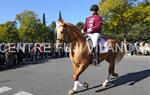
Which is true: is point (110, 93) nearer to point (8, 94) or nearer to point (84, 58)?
point (84, 58)

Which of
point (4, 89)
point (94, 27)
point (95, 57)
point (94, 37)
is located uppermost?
point (94, 27)

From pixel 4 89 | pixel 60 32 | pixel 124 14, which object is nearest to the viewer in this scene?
pixel 60 32

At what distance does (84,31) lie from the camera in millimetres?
11531

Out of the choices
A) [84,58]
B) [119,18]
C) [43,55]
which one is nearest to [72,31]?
[84,58]

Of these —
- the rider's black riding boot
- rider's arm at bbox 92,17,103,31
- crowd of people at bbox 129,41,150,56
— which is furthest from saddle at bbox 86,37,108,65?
crowd of people at bbox 129,41,150,56

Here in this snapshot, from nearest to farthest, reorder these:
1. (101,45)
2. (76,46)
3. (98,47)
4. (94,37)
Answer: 1. (76,46)
2. (94,37)
3. (98,47)
4. (101,45)

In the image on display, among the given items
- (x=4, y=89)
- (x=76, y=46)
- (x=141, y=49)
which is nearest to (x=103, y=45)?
(x=76, y=46)

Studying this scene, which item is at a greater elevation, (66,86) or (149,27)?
(149,27)

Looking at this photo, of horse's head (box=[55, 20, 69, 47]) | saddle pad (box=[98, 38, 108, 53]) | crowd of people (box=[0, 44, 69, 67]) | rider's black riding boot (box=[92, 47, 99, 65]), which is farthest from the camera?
crowd of people (box=[0, 44, 69, 67])

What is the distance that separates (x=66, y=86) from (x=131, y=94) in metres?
2.71

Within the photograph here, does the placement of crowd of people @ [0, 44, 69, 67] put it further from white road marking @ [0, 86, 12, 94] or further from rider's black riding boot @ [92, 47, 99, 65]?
rider's black riding boot @ [92, 47, 99, 65]

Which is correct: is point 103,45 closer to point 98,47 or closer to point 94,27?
point 98,47

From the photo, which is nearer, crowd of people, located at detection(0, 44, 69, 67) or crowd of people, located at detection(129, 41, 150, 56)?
crowd of people, located at detection(0, 44, 69, 67)

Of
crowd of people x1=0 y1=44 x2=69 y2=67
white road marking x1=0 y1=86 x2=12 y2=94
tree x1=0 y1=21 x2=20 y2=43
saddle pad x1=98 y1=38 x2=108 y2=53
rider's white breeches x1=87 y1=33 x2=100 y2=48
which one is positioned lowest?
white road marking x1=0 y1=86 x2=12 y2=94
